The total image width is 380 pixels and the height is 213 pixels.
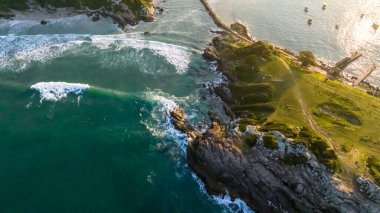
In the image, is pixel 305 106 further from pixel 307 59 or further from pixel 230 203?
pixel 230 203

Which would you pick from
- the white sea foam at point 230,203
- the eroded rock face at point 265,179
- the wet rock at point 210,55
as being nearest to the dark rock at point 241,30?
the wet rock at point 210,55

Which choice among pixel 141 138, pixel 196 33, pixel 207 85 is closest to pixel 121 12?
pixel 196 33

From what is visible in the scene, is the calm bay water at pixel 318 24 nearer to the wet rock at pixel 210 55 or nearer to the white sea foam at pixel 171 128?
the wet rock at pixel 210 55

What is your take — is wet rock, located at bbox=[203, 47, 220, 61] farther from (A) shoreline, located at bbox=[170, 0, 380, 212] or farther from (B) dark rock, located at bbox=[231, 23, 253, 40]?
(A) shoreline, located at bbox=[170, 0, 380, 212]

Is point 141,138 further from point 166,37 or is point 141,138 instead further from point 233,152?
point 166,37

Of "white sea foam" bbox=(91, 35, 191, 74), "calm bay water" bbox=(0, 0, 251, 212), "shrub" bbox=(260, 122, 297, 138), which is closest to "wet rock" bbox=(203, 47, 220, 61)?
"calm bay water" bbox=(0, 0, 251, 212)
